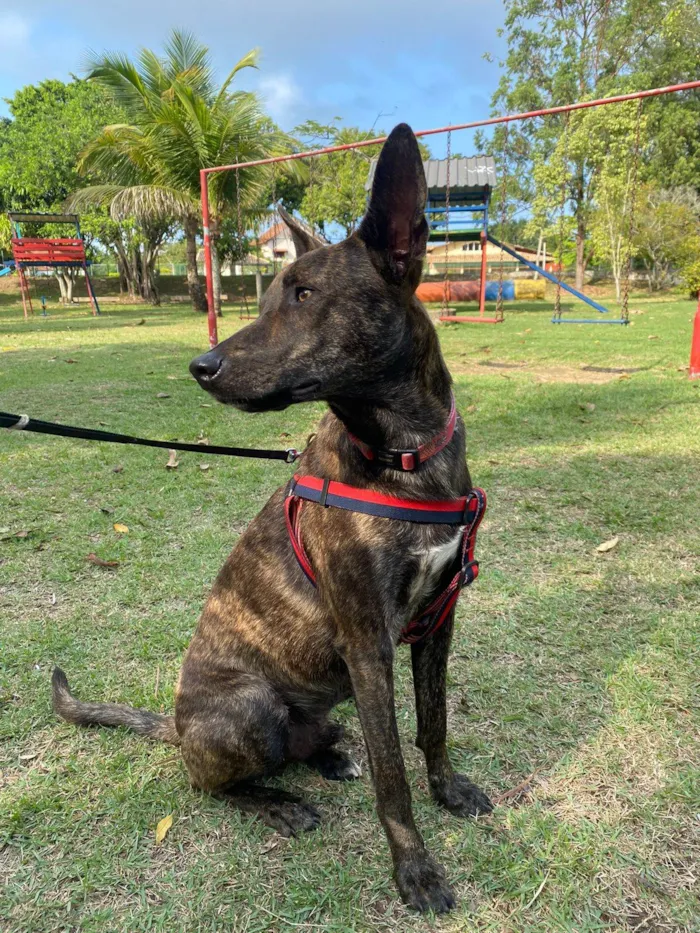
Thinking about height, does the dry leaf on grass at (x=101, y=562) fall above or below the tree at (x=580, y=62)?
below

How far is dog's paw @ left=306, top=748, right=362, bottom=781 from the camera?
212 cm

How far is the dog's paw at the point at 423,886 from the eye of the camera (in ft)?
5.37

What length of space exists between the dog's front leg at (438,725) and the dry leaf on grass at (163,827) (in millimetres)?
850

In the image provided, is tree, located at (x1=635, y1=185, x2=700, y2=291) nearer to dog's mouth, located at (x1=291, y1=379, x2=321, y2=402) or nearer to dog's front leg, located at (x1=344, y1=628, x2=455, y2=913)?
dog's mouth, located at (x1=291, y1=379, x2=321, y2=402)

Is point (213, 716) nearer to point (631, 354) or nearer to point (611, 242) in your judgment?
point (631, 354)

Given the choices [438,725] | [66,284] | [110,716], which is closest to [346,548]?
[438,725]

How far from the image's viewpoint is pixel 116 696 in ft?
8.05

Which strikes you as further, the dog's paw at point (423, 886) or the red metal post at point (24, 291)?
the red metal post at point (24, 291)

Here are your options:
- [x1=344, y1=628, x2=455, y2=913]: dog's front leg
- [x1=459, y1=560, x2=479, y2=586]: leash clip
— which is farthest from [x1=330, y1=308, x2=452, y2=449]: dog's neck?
[x1=344, y1=628, x2=455, y2=913]: dog's front leg

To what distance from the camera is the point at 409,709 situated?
7.89ft

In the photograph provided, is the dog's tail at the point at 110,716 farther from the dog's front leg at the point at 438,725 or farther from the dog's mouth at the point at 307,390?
the dog's mouth at the point at 307,390

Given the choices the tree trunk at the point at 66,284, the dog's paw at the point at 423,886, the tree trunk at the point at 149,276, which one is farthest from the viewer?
the tree trunk at the point at 149,276

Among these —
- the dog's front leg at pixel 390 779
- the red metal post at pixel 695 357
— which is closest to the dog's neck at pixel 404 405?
the dog's front leg at pixel 390 779

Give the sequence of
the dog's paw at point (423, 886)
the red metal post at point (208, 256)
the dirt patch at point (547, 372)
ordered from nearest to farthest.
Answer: the dog's paw at point (423, 886) < the dirt patch at point (547, 372) < the red metal post at point (208, 256)
